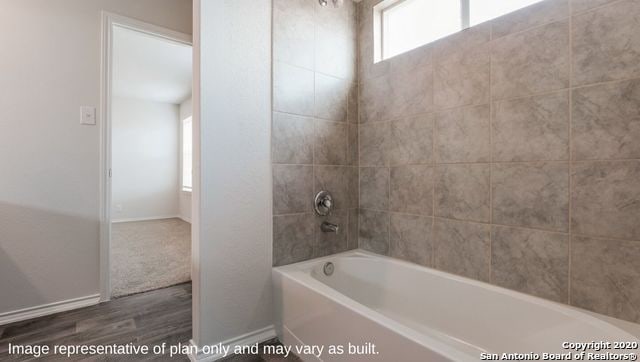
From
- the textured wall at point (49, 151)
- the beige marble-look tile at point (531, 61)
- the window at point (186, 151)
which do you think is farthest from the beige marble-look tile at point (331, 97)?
the window at point (186, 151)

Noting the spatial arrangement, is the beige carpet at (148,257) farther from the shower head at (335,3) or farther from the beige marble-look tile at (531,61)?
the beige marble-look tile at (531,61)

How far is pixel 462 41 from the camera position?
156 cm

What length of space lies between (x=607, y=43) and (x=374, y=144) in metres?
1.22

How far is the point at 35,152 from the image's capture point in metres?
1.88

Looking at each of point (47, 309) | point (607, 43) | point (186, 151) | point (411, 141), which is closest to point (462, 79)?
point (411, 141)

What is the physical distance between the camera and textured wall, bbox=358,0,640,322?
3.65 ft

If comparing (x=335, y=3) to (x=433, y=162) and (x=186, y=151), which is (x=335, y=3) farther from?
(x=186, y=151)

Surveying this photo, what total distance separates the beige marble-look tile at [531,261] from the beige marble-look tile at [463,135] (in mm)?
408

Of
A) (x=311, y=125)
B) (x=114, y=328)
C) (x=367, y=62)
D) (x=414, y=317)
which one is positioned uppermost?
(x=367, y=62)

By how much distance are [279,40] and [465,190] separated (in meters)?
1.42

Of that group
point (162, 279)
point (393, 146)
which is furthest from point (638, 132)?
point (162, 279)

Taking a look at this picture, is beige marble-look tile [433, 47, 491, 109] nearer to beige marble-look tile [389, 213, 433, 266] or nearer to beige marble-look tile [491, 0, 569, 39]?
beige marble-look tile [491, 0, 569, 39]

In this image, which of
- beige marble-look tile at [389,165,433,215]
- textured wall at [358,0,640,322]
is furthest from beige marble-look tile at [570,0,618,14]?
beige marble-look tile at [389,165,433,215]

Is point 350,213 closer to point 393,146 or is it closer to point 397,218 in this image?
point 397,218
